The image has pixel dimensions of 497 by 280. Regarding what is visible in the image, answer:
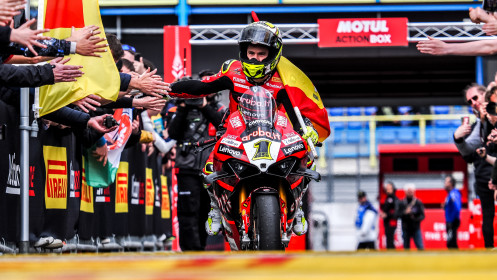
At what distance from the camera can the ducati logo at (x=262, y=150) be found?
246 inches

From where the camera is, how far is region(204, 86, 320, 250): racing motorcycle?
20.3 feet

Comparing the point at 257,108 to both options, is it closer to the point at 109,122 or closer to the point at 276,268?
the point at 109,122

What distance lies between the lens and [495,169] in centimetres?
990

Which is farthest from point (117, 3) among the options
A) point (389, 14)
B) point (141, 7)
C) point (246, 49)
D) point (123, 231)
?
point (246, 49)

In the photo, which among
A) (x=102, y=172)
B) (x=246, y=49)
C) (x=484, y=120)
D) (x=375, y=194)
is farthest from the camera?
(x=375, y=194)

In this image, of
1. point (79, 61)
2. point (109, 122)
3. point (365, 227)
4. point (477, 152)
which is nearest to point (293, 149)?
point (109, 122)

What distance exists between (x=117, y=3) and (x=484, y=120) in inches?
460

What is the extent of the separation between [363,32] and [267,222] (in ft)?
40.6

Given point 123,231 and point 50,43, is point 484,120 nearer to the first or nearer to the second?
point 123,231

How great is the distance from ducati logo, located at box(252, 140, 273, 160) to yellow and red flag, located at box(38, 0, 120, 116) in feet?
5.31

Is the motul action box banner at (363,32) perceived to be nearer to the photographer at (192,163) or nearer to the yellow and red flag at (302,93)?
the photographer at (192,163)

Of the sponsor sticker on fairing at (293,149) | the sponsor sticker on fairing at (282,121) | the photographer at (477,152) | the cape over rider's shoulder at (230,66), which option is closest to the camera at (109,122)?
the cape over rider's shoulder at (230,66)

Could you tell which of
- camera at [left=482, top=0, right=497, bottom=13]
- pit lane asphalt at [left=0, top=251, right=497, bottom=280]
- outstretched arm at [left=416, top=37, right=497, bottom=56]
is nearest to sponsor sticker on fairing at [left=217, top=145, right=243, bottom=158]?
outstretched arm at [left=416, top=37, right=497, bottom=56]

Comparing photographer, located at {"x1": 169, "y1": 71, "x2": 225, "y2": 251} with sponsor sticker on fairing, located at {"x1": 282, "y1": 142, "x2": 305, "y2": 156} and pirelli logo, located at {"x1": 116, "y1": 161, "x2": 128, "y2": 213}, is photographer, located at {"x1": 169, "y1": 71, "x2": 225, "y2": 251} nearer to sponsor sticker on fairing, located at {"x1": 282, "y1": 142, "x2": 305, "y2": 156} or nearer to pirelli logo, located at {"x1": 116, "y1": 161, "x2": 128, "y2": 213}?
pirelli logo, located at {"x1": 116, "y1": 161, "x2": 128, "y2": 213}
